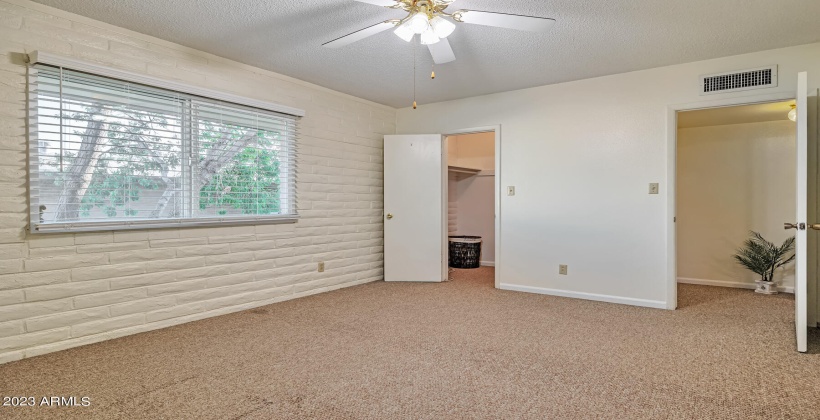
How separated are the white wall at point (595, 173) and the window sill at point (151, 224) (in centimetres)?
241

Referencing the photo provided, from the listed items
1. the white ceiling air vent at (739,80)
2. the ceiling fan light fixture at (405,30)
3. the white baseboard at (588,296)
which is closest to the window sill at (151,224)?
the ceiling fan light fixture at (405,30)

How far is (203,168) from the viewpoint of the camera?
11.6 ft

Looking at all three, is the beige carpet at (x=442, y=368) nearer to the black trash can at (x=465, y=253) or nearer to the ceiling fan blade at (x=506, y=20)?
the ceiling fan blade at (x=506, y=20)

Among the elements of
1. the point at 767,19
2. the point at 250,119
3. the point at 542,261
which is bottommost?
the point at 542,261

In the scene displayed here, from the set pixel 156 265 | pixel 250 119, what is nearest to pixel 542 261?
pixel 250 119

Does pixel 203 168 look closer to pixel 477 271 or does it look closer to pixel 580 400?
pixel 580 400

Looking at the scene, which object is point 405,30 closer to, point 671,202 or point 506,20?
point 506,20

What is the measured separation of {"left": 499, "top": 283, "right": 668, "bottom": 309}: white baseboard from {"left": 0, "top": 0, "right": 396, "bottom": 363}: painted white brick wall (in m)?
1.73

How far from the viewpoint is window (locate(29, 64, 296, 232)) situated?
2.71 meters

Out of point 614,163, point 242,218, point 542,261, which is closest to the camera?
point 242,218

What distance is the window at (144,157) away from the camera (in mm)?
2711

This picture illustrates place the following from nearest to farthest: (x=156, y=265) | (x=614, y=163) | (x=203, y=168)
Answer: (x=156, y=265) → (x=203, y=168) → (x=614, y=163)

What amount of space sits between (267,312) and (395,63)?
95.5 inches

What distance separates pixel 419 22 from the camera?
2254mm
